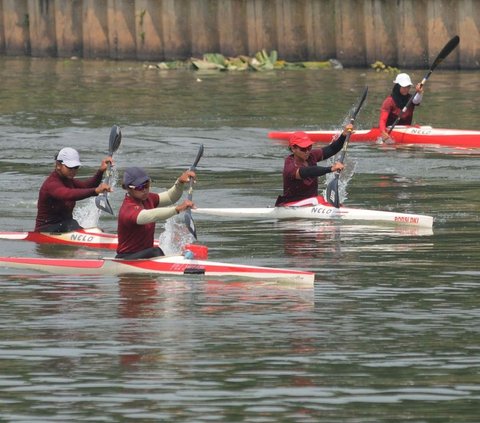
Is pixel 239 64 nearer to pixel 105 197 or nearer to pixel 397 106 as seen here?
pixel 397 106

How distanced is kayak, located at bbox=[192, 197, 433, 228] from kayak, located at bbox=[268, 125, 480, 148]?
929cm

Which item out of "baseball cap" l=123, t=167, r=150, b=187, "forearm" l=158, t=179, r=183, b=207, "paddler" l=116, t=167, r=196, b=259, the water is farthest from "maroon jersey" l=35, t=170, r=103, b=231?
"baseball cap" l=123, t=167, r=150, b=187

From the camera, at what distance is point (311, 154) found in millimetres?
24156

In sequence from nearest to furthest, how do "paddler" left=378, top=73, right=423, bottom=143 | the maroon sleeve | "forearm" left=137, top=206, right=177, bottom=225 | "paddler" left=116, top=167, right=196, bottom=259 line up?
"forearm" left=137, top=206, right=177, bottom=225, "paddler" left=116, top=167, right=196, bottom=259, the maroon sleeve, "paddler" left=378, top=73, right=423, bottom=143

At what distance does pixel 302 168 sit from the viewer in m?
23.7

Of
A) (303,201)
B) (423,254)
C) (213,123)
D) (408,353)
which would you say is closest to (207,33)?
(213,123)

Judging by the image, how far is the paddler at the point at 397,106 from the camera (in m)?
33.4

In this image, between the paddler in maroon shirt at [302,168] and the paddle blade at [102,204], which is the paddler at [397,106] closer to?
the paddler in maroon shirt at [302,168]

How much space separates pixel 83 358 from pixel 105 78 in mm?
36632

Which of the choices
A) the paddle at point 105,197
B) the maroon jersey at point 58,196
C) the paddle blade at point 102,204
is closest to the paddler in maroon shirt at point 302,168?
the paddle at point 105,197

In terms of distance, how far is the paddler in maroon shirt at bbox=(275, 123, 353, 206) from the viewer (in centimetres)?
2373

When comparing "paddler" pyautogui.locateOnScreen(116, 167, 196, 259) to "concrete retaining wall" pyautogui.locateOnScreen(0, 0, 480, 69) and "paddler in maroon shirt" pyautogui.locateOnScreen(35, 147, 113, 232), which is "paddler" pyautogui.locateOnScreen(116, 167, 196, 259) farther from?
"concrete retaining wall" pyautogui.locateOnScreen(0, 0, 480, 69)

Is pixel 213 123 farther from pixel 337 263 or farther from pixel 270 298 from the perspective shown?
pixel 270 298

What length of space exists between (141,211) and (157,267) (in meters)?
0.77
